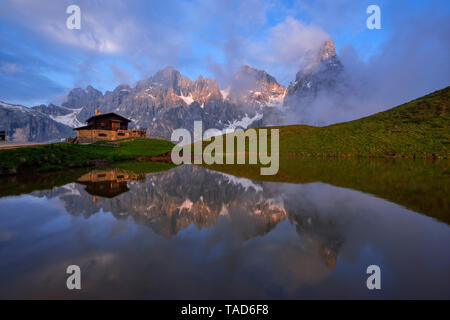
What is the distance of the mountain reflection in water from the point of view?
3.84 meters

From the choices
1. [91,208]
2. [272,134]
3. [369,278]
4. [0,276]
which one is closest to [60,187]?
[91,208]

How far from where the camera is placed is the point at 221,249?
559 cm

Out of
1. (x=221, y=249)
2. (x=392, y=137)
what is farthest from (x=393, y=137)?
(x=221, y=249)

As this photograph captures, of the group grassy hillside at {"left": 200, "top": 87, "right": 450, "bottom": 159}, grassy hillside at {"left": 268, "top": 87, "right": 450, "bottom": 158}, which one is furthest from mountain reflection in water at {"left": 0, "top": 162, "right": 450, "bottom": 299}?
grassy hillside at {"left": 268, "top": 87, "right": 450, "bottom": 158}

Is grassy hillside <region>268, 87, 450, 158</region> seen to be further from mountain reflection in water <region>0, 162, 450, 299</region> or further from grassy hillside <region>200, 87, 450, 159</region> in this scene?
mountain reflection in water <region>0, 162, 450, 299</region>

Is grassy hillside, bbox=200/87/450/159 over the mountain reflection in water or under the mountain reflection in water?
over

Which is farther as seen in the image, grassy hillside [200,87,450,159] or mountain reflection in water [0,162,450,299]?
grassy hillside [200,87,450,159]

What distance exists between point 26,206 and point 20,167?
53.4 ft

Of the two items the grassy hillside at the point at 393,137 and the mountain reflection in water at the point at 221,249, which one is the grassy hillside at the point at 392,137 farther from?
the mountain reflection in water at the point at 221,249

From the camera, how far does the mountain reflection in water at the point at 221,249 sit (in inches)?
151

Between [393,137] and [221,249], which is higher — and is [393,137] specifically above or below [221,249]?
above

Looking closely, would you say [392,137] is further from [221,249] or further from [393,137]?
[221,249]
